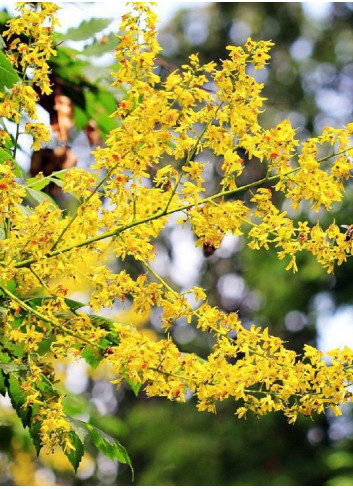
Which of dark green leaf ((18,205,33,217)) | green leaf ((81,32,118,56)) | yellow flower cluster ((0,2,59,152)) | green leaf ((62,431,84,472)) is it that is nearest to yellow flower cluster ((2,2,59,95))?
yellow flower cluster ((0,2,59,152))

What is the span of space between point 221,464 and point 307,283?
3.31 meters

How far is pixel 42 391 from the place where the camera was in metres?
2.10

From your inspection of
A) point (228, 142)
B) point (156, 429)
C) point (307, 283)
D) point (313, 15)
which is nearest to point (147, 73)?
point (228, 142)

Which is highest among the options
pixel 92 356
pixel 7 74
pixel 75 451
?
pixel 7 74

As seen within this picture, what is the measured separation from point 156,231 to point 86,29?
51.8 inches

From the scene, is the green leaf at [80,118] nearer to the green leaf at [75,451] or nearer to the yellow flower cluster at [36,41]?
the yellow flower cluster at [36,41]

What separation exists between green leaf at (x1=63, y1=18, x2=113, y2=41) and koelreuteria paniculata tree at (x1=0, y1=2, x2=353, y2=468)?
3.06ft

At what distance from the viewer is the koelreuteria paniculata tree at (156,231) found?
2.02 m

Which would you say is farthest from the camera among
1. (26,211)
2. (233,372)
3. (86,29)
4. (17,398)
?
(86,29)

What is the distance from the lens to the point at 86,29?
313 cm

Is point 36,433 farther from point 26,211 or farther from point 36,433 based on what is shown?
point 26,211

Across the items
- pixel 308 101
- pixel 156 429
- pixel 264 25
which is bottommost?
pixel 156 429

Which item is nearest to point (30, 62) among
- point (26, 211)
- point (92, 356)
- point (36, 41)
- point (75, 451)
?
point (36, 41)

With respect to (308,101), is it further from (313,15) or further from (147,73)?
(147,73)
